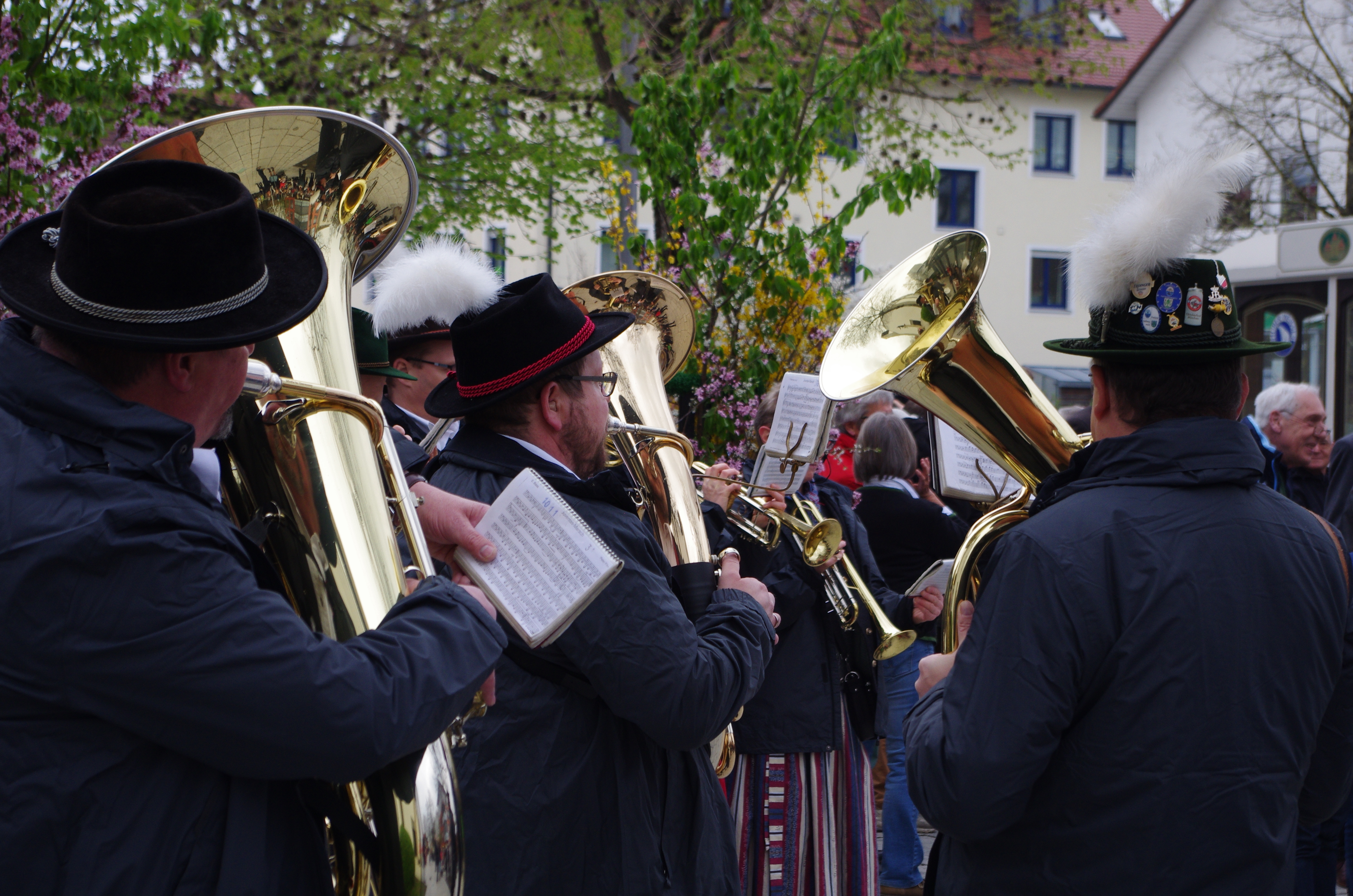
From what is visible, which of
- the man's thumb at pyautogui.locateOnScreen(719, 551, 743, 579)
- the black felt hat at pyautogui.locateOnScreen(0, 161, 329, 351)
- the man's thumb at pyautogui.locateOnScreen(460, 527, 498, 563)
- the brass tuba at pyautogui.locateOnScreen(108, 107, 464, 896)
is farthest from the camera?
the man's thumb at pyautogui.locateOnScreen(719, 551, 743, 579)

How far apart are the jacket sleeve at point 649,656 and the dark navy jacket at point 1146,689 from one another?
1.42ft

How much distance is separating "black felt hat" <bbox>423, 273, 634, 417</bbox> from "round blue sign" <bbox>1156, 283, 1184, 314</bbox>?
3.45 feet

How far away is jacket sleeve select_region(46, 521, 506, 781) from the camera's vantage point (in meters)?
1.22

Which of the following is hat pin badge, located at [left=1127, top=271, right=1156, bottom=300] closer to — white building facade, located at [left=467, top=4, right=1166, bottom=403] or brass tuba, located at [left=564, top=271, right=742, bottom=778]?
brass tuba, located at [left=564, top=271, right=742, bottom=778]

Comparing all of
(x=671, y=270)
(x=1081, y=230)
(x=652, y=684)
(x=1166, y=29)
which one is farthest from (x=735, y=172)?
(x=1166, y=29)

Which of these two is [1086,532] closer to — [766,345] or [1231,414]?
[1231,414]

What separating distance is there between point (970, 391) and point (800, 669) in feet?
5.47

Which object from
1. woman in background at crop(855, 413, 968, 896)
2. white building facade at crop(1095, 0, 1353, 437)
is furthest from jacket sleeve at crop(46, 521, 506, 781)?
white building facade at crop(1095, 0, 1353, 437)

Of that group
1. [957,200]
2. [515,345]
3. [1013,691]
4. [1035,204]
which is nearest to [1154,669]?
[1013,691]

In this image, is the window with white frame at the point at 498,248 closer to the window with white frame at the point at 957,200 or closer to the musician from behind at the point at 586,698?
the musician from behind at the point at 586,698

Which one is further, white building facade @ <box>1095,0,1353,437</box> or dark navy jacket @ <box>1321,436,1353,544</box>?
white building facade @ <box>1095,0,1353,437</box>

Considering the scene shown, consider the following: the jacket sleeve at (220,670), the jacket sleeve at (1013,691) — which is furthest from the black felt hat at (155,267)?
the jacket sleeve at (1013,691)

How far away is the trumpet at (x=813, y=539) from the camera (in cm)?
369

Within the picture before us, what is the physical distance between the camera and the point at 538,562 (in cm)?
175
